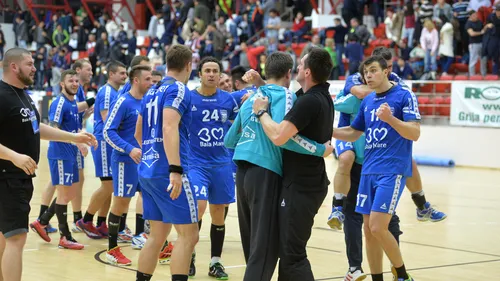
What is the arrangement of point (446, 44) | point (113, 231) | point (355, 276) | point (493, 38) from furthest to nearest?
point (446, 44), point (493, 38), point (113, 231), point (355, 276)

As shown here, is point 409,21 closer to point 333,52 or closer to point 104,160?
point 333,52

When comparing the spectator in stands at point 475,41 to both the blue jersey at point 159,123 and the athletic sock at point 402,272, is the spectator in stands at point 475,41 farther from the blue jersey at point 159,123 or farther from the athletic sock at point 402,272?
the blue jersey at point 159,123

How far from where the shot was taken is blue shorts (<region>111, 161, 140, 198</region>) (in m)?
9.62

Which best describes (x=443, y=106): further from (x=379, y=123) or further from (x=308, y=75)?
(x=308, y=75)

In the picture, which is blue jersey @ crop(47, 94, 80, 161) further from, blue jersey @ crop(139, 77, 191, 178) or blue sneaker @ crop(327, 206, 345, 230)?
blue sneaker @ crop(327, 206, 345, 230)

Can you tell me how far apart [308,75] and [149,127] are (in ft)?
5.40

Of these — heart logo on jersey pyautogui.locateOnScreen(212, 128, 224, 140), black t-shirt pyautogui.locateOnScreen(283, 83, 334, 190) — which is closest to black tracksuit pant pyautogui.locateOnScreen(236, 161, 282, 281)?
black t-shirt pyautogui.locateOnScreen(283, 83, 334, 190)

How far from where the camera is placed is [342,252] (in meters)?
10.1

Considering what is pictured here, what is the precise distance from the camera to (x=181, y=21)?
35000 millimetres

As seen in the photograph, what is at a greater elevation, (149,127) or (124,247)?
(149,127)

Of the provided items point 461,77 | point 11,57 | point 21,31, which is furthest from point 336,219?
point 21,31

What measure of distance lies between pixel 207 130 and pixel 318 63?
290 centimetres

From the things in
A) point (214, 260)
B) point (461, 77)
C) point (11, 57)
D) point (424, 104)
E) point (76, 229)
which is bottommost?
point (424, 104)

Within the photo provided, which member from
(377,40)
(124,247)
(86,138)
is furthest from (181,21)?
(86,138)
